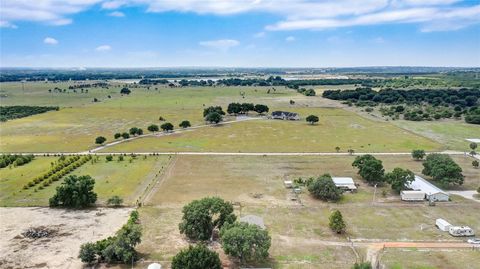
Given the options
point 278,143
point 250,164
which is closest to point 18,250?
point 250,164

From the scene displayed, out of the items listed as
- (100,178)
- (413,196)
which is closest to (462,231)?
(413,196)

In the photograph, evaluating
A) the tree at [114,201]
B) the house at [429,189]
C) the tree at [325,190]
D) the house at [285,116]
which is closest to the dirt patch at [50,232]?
the tree at [114,201]

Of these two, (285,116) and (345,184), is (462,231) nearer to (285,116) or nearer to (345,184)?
(345,184)

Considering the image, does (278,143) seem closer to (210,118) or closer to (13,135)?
(210,118)

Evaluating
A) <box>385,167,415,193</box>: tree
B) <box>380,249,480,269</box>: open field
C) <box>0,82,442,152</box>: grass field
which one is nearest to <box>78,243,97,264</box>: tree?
<box>380,249,480,269</box>: open field

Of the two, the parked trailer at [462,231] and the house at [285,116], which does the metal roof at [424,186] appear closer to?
the parked trailer at [462,231]
